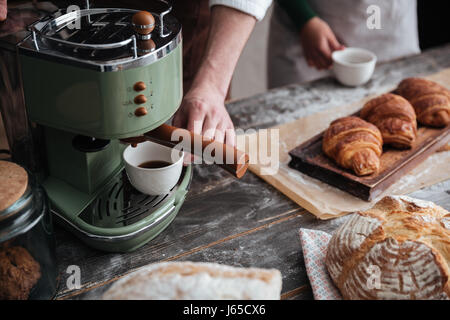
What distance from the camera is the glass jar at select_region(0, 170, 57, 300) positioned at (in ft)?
2.65

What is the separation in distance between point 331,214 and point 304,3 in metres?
1.11

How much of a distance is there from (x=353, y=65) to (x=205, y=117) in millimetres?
721

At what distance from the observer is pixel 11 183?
2.75 ft

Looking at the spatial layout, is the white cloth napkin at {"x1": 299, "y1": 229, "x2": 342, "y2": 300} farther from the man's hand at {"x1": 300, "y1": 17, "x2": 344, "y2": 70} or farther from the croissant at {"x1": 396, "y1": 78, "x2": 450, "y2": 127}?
the man's hand at {"x1": 300, "y1": 17, "x2": 344, "y2": 70}

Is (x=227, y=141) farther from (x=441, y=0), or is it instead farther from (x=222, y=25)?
(x=441, y=0)

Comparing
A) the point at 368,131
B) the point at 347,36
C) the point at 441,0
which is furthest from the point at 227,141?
the point at 441,0

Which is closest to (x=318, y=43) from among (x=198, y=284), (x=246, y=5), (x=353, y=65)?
(x=353, y=65)

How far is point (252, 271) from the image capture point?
0.81 meters

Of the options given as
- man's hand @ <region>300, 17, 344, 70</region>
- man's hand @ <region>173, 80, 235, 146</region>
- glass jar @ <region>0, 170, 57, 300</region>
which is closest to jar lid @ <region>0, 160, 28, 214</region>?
glass jar @ <region>0, 170, 57, 300</region>

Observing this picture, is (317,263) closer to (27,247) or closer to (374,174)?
(374,174)

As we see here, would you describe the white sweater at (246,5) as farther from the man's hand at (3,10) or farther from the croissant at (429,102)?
the man's hand at (3,10)

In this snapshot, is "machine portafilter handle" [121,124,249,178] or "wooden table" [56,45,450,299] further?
"wooden table" [56,45,450,299]

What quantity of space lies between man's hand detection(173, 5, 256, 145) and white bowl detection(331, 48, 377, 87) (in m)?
0.44

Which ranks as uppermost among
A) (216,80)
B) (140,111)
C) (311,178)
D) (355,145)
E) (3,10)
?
(3,10)
